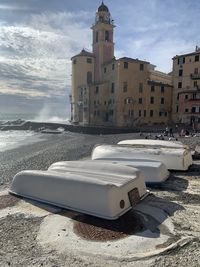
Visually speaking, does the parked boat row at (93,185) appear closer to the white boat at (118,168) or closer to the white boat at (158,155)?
the white boat at (118,168)

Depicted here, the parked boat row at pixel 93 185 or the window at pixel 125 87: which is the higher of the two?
the window at pixel 125 87

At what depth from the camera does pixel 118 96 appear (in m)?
53.8

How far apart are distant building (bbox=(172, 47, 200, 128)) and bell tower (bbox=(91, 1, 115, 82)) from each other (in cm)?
1460

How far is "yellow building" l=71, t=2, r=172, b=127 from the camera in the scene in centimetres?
5431

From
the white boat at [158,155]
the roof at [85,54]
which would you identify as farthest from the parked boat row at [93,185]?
the roof at [85,54]

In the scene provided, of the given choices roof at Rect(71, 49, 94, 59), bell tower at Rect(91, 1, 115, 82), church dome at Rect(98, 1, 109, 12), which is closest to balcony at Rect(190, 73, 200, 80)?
bell tower at Rect(91, 1, 115, 82)

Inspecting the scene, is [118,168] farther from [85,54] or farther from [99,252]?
[85,54]

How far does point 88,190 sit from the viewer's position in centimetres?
834

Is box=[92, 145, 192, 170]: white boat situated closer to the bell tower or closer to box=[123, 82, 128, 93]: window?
box=[123, 82, 128, 93]: window

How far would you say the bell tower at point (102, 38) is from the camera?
196 feet

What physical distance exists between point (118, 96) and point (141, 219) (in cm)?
4694

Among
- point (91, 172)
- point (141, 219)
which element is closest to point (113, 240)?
point (141, 219)

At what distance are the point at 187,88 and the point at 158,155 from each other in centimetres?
4231

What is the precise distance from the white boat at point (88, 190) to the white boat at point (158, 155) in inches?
159
